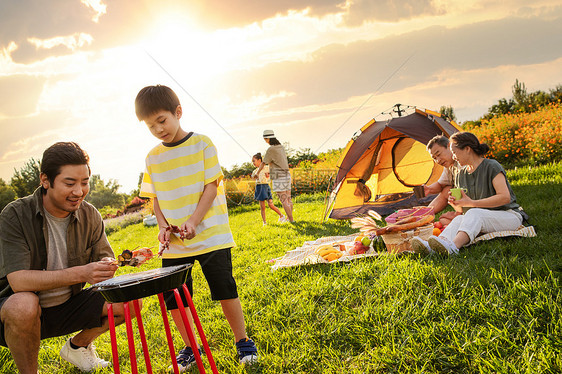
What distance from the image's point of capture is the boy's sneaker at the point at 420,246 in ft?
11.4

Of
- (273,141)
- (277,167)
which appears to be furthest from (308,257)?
(273,141)

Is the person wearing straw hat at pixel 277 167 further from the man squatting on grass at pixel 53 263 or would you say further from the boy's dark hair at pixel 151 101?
the boy's dark hair at pixel 151 101

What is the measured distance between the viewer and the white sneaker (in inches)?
102

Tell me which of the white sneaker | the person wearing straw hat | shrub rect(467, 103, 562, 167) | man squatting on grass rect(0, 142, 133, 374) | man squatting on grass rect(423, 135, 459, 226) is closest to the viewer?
man squatting on grass rect(0, 142, 133, 374)

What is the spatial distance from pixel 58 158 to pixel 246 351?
158cm

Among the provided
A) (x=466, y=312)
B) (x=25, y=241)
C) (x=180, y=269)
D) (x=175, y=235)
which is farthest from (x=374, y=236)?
(x=25, y=241)

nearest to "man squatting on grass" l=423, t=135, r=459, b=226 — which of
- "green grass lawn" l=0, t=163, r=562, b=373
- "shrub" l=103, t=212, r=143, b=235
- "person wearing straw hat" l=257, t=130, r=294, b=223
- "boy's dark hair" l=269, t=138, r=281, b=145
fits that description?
"green grass lawn" l=0, t=163, r=562, b=373

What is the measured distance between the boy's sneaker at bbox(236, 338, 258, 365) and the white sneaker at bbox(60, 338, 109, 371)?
1005 millimetres

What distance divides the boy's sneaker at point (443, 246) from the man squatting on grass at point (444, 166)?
108cm

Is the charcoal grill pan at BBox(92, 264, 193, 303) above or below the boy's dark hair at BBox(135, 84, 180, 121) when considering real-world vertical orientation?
below

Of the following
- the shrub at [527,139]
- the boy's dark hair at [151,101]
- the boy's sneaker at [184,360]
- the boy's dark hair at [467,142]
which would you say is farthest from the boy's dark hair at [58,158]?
the shrub at [527,139]

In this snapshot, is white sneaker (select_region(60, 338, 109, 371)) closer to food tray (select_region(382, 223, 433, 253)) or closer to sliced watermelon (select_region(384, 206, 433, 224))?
food tray (select_region(382, 223, 433, 253))

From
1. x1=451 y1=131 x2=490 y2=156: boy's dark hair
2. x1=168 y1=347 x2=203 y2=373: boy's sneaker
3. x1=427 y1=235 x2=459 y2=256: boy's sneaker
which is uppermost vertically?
x1=451 y1=131 x2=490 y2=156: boy's dark hair

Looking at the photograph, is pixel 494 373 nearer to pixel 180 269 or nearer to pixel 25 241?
pixel 180 269
